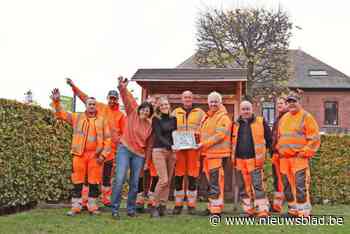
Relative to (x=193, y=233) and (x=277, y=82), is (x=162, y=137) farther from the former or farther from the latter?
(x=277, y=82)

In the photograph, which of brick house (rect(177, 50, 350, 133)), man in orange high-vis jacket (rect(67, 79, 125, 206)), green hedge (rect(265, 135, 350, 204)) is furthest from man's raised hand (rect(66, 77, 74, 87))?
brick house (rect(177, 50, 350, 133))

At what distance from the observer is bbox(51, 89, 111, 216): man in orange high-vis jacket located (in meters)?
7.93

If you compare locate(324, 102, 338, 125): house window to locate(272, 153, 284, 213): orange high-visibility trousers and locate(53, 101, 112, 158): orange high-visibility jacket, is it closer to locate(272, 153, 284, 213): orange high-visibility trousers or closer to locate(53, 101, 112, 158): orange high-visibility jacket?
locate(272, 153, 284, 213): orange high-visibility trousers

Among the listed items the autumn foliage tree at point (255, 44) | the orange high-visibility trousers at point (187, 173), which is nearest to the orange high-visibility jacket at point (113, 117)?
the orange high-visibility trousers at point (187, 173)

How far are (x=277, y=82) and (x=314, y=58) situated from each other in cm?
1459

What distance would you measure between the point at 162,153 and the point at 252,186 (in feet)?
5.15

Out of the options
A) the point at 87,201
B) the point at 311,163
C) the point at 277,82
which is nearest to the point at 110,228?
the point at 87,201

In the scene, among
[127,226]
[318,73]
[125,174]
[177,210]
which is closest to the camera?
[127,226]

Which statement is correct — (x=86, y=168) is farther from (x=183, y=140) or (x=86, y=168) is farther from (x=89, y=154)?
(x=183, y=140)

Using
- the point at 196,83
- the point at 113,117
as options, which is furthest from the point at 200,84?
the point at 113,117

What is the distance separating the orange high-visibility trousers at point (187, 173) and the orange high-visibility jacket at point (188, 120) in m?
0.41

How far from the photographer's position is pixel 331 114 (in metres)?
44.1

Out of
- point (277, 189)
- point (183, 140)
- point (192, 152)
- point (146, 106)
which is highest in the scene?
point (146, 106)

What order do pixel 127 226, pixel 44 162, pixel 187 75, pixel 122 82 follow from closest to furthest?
pixel 127 226
pixel 122 82
pixel 44 162
pixel 187 75
